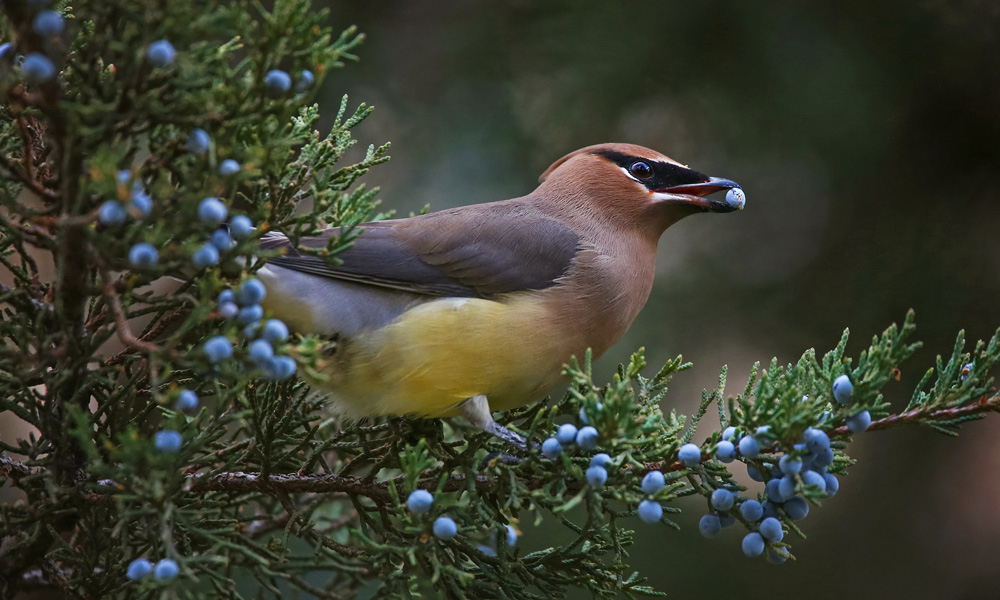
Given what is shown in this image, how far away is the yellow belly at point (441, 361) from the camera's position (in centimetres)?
307

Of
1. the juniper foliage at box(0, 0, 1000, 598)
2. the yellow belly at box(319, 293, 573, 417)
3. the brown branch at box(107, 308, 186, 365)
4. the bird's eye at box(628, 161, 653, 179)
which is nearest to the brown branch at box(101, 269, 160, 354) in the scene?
the juniper foliage at box(0, 0, 1000, 598)

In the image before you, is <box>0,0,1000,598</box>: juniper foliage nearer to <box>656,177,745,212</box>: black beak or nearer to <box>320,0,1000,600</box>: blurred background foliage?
<box>656,177,745,212</box>: black beak

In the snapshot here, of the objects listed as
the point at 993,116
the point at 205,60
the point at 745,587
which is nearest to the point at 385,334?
the point at 205,60

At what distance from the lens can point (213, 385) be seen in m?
2.60

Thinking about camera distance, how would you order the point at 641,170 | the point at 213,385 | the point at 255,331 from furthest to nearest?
1. the point at 641,170
2. the point at 213,385
3. the point at 255,331

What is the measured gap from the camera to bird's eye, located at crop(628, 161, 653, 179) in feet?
12.4

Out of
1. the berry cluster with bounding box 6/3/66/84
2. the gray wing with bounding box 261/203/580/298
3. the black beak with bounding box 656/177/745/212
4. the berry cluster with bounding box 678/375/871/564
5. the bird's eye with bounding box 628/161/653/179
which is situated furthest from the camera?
the bird's eye with bounding box 628/161/653/179

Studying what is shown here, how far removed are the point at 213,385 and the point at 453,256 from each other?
3.44ft

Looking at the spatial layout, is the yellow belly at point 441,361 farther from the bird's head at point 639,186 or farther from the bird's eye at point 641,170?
the bird's eye at point 641,170

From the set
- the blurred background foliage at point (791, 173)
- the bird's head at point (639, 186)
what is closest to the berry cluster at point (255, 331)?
the bird's head at point (639, 186)

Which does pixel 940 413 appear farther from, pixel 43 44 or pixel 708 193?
pixel 43 44

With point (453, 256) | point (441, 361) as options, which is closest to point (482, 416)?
point (441, 361)

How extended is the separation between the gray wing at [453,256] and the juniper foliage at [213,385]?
1.02 ft

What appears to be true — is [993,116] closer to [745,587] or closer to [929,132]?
[929,132]
